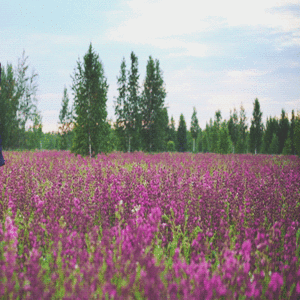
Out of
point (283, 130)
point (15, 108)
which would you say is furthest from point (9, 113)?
point (283, 130)

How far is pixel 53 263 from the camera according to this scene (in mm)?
1979

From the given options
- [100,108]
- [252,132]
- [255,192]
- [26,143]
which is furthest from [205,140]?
[255,192]

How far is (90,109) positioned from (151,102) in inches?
560

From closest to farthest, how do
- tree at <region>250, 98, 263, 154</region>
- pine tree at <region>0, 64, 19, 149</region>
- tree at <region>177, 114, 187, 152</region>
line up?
1. pine tree at <region>0, 64, 19, 149</region>
2. tree at <region>250, 98, 263, 154</region>
3. tree at <region>177, 114, 187, 152</region>

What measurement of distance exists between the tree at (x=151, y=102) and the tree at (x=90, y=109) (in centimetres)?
1223

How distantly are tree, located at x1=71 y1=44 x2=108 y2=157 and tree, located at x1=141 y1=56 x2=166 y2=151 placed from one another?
482 inches

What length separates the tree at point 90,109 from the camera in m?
14.2

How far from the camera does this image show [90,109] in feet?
46.9

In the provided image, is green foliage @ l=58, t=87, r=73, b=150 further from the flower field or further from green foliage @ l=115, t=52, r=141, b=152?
the flower field

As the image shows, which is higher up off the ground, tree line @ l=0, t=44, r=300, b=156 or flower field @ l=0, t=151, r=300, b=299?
tree line @ l=0, t=44, r=300, b=156

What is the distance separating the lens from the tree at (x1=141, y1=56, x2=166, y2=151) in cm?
2684

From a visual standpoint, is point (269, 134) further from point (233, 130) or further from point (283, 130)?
point (233, 130)

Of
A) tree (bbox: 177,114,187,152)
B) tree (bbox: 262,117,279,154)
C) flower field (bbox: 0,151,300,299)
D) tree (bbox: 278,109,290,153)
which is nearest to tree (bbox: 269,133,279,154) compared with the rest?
tree (bbox: 262,117,279,154)

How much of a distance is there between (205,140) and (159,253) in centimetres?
6302
